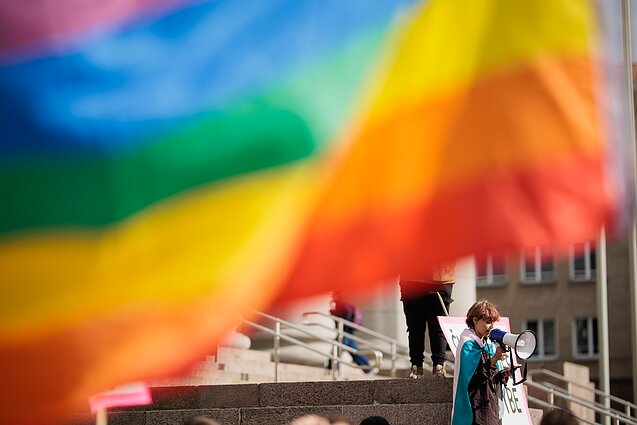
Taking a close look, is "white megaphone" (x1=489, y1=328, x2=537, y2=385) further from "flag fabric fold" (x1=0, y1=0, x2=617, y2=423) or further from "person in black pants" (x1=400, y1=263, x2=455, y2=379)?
"flag fabric fold" (x1=0, y1=0, x2=617, y2=423)

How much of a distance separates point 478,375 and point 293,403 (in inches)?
97.7

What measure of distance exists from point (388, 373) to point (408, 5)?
16.9 meters

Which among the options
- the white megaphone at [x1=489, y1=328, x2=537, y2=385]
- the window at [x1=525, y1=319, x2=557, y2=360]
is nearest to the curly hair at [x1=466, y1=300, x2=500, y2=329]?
the white megaphone at [x1=489, y1=328, x2=537, y2=385]

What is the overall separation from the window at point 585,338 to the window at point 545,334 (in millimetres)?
997

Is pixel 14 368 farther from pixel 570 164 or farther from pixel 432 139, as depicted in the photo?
pixel 570 164

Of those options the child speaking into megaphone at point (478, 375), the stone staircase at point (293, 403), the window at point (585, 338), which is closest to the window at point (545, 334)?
the window at point (585, 338)

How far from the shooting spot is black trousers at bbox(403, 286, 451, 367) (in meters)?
12.2

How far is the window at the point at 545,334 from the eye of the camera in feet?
186

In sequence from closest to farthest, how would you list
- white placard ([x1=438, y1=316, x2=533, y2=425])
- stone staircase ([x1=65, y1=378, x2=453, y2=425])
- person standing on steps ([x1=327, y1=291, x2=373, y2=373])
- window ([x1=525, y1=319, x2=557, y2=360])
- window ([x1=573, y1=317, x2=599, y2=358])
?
1. white placard ([x1=438, y1=316, x2=533, y2=425])
2. stone staircase ([x1=65, y1=378, x2=453, y2=425])
3. person standing on steps ([x1=327, y1=291, x2=373, y2=373])
4. window ([x1=573, y1=317, x2=599, y2=358])
5. window ([x1=525, y1=319, x2=557, y2=360])

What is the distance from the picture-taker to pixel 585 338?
56031 mm

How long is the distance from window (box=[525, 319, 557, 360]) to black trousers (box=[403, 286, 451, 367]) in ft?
147

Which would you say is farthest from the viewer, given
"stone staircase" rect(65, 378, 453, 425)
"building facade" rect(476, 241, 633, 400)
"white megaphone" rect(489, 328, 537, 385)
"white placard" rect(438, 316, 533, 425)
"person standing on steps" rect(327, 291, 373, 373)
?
"building facade" rect(476, 241, 633, 400)

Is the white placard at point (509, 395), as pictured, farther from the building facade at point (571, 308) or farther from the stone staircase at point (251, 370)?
the building facade at point (571, 308)

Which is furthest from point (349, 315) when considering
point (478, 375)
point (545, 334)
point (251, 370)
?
point (545, 334)
